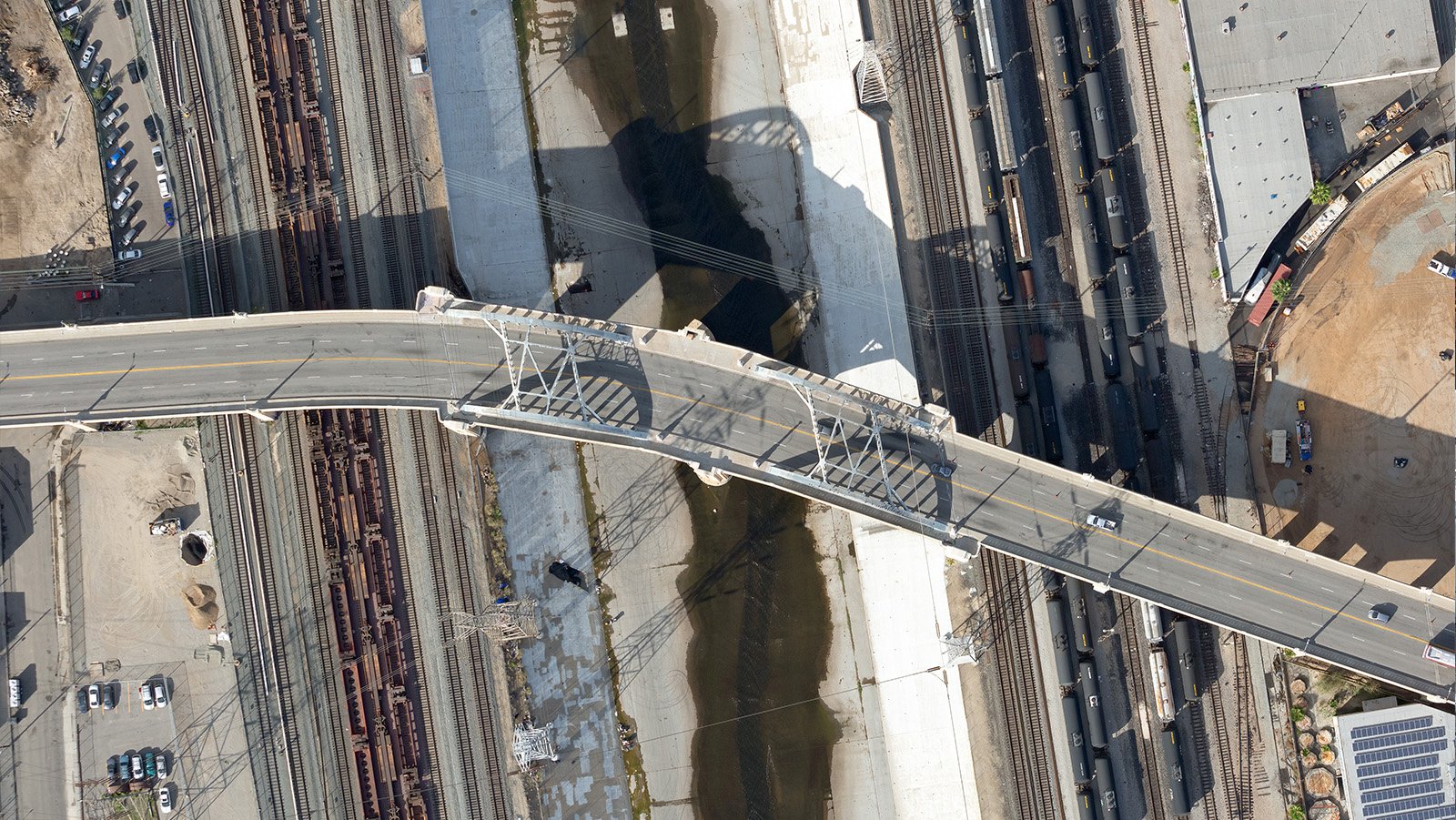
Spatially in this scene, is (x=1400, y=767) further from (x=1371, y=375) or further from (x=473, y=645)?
(x=473, y=645)

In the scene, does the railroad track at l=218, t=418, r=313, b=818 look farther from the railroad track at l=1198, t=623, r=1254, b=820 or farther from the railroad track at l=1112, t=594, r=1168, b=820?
the railroad track at l=1198, t=623, r=1254, b=820

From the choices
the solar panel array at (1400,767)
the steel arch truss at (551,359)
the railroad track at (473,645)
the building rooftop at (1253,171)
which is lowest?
the solar panel array at (1400,767)

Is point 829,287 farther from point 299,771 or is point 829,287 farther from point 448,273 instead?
point 299,771

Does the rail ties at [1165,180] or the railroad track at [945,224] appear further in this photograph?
the railroad track at [945,224]

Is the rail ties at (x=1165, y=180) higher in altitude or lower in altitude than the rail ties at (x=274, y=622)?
higher

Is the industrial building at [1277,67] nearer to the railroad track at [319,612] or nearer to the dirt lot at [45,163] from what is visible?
the railroad track at [319,612]

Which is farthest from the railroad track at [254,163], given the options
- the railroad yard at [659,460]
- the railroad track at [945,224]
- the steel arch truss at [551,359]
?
the railroad track at [945,224]

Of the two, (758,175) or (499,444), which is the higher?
(758,175)

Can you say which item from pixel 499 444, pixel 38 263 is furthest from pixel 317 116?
pixel 499 444
